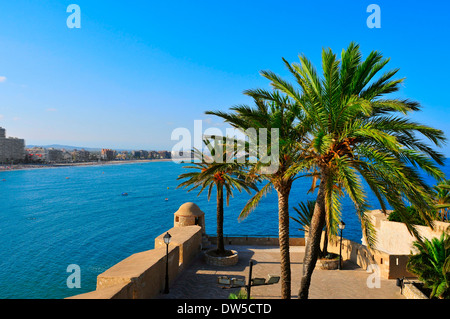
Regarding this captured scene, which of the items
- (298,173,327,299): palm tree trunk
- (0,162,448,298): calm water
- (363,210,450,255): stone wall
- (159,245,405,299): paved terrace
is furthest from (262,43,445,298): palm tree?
(0,162,448,298): calm water

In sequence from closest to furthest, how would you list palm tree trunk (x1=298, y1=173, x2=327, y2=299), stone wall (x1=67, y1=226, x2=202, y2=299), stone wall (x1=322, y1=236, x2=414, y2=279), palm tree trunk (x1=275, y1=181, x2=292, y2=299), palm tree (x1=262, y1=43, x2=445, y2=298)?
palm tree (x1=262, y1=43, x2=445, y2=298) → stone wall (x1=67, y1=226, x2=202, y2=299) → palm tree trunk (x1=298, y1=173, x2=327, y2=299) → palm tree trunk (x1=275, y1=181, x2=292, y2=299) → stone wall (x1=322, y1=236, x2=414, y2=279)

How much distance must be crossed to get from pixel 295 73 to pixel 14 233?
186 ft

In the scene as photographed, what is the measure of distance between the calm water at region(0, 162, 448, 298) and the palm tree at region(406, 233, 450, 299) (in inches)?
1148

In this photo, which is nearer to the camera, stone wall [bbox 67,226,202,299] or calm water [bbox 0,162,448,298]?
stone wall [bbox 67,226,202,299]

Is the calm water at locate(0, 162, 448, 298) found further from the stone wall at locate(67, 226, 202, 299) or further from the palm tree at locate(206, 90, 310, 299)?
the palm tree at locate(206, 90, 310, 299)

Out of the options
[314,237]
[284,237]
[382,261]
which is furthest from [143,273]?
[382,261]

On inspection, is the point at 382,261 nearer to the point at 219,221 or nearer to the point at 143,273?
the point at 219,221

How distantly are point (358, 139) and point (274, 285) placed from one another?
8.31 metres

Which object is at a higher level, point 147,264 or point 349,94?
point 349,94

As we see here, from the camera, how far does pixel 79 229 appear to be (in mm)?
54750

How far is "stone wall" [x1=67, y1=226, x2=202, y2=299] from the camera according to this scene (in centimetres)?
940
